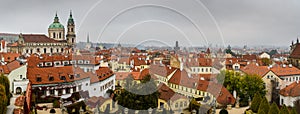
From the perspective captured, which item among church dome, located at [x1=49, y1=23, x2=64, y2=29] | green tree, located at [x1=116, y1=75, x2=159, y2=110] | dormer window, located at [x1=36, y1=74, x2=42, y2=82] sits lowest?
green tree, located at [x1=116, y1=75, x2=159, y2=110]

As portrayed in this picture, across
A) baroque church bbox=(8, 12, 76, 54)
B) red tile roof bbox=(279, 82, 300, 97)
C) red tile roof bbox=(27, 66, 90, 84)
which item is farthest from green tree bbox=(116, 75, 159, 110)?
baroque church bbox=(8, 12, 76, 54)

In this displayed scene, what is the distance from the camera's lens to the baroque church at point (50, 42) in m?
61.7

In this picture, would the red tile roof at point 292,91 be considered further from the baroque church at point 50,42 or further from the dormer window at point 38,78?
the baroque church at point 50,42

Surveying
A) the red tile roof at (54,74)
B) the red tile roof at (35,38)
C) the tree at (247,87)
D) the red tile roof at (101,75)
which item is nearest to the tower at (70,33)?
the red tile roof at (35,38)

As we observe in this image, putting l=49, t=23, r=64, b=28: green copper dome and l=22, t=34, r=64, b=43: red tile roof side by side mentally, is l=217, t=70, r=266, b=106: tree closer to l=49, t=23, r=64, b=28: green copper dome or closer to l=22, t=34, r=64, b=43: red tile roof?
l=22, t=34, r=64, b=43: red tile roof

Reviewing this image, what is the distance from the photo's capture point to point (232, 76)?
2739 centimetres

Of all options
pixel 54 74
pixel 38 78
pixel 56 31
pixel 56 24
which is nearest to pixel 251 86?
pixel 54 74

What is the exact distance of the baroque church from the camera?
202ft

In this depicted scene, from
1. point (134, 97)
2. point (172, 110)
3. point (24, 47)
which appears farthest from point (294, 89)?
point (24, 47)

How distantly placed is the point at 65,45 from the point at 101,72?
4457cm

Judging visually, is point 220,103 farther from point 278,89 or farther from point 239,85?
point 278,89

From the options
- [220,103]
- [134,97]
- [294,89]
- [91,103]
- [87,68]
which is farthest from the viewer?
[87,68]

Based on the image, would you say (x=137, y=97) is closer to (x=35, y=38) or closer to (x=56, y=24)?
(x=35, y=38)

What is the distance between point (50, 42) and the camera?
66250 millimetres
